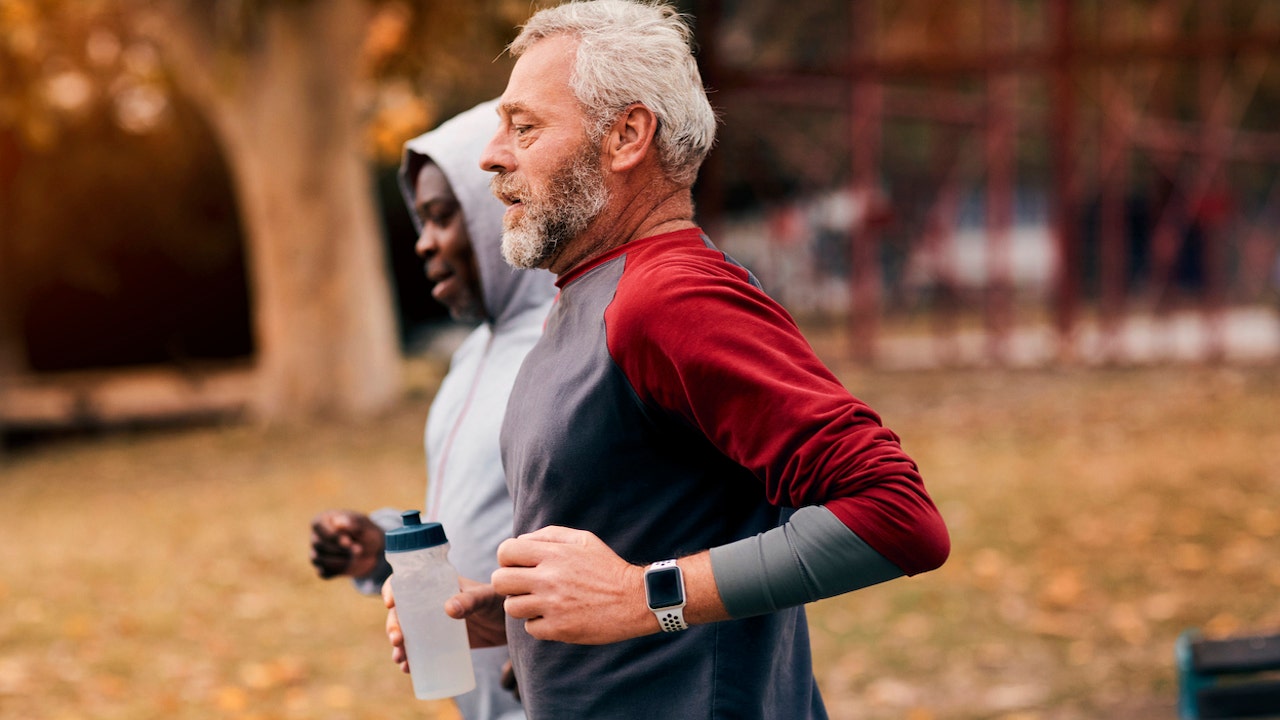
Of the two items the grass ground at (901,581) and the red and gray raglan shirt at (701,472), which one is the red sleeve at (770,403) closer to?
the red and gray raglan shirt at (701,472)

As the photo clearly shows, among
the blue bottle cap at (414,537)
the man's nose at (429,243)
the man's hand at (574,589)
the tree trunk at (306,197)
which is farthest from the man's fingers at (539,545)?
the tree trunk at (306,197)

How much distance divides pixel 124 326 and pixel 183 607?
12.7m

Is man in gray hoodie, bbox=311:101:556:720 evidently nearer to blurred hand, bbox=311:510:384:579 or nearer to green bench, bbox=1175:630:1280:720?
blurred hand, bbox=311:510:384:579

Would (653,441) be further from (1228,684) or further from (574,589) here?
(1228,684)

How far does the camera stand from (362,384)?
44.1 ft

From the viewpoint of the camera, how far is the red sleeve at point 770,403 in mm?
1585

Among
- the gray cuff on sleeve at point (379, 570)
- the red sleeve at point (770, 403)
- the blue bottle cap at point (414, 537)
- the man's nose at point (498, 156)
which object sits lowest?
the gray cuff on sleeve at point (379, 570)

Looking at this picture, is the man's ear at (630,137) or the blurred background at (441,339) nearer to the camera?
the man's ear at (630,137)

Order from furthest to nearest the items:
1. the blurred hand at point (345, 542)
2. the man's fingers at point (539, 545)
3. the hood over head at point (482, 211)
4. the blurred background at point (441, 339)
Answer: the blurred background at point (441, 339) → the hood over head at point (482, 211) → the blurred hand at point (345, 542) → the man's fingers at point (539, 545)

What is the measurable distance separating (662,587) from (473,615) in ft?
1.65

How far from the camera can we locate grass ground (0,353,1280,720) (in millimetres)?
5543

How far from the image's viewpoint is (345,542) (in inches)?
96.3

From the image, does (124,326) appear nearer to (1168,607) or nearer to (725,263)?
(1168,607)

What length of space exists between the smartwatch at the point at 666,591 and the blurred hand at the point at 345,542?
2.98 ft
